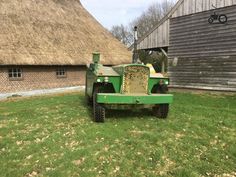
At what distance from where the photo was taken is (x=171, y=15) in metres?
15.2

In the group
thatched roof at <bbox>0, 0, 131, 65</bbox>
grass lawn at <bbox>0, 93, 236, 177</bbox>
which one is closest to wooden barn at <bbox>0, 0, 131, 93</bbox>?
thatched roof at <bbox>0, 0, 131, 65</bbox>

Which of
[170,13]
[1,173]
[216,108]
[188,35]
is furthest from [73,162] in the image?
[170,13]

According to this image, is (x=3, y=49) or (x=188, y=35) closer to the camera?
(x=188, y=35)

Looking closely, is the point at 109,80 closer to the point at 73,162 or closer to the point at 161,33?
the point at 73,162

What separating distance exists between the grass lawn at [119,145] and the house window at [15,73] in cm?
909

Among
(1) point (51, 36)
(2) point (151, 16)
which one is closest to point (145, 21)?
(2) point (151, 16)

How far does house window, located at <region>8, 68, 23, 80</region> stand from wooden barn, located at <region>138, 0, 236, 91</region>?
8.35 m

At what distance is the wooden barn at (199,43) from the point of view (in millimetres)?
12484

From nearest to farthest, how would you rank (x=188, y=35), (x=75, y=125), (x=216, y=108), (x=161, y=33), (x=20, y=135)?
(x=20, y=135) → (x=75, y=125) → (x=216, y=108) → (x=188, y=35) → (x=161, y=33)

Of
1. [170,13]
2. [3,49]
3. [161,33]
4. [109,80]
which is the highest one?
[170,13]

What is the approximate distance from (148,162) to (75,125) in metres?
2.82

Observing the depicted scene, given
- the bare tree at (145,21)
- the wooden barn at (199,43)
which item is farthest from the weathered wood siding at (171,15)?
the bare tree at (145,21)

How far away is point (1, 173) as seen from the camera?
4.23 meters

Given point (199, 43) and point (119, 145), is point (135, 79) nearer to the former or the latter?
point (119, 145)
